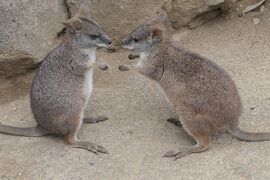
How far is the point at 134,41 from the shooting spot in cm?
648

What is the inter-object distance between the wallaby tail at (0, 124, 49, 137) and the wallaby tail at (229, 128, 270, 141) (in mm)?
1975

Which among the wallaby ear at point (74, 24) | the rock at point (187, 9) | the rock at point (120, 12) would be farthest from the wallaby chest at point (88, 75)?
the rock at point (187, 9)

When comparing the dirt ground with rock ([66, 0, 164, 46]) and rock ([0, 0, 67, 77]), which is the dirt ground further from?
rock ([66, 0, 164, 46])

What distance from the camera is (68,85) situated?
6.26 meters

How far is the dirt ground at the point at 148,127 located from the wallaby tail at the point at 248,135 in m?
0.06

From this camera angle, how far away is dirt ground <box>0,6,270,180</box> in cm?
577

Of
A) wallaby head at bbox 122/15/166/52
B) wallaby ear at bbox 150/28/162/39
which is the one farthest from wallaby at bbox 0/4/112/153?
wallaby ear at bbox 150/28/162/39

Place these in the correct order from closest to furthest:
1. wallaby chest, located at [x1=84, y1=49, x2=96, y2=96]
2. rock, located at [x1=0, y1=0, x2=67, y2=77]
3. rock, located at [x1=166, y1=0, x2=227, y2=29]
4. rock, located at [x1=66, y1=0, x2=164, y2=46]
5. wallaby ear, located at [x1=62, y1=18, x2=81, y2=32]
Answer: wallaby ear, located at [x1=62, y1=18, x2=81, y2=32], wallaby chest, located at [x1=84, y1=49, x2=96, y2=96], rock, located at [x1=0, y1=0, x2=67, y2=77], rock, located at [x1=66, y1=0, x2=164, y2=46], rock, located at [x1=166, y1=0, x2=227, y2=29]

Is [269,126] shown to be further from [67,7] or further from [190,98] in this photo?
[67,7]

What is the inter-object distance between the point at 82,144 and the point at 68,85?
64cm

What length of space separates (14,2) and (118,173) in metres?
2.46

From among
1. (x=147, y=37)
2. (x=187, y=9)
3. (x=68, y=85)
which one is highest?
(x=147, y=37)

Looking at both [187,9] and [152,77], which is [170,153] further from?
[187,9]

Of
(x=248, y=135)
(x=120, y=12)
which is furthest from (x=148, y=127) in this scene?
(x=120, y=12)
